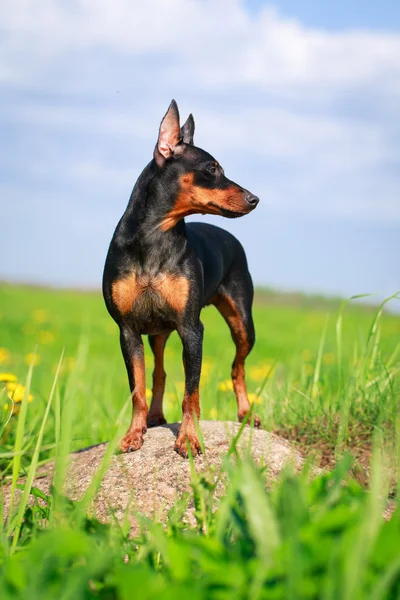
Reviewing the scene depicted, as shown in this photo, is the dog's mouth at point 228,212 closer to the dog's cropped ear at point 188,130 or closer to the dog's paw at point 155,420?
the dog's cropped ear at point 188,130

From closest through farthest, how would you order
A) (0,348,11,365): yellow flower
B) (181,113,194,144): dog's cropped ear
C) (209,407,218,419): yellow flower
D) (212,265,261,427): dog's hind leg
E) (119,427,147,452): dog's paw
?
(119,427,147,452): dog's paw < (181,113,194,144): dog's cropped ear < (212,265,261,427): dog's hind leg < (0,348,11,365): yellow flower < (209,407,218,419): yellow flower

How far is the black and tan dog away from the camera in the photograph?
4.45 m

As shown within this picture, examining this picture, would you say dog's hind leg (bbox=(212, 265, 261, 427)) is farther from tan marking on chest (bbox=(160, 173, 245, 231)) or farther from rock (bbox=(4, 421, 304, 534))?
tan marking on chest (bbox=(160, 173, 245, 231))

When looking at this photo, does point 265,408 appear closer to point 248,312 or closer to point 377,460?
point 248,312

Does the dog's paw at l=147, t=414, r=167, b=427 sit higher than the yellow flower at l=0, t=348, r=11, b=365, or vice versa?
the dog's paw at l=147, t=414, r=167, b=427

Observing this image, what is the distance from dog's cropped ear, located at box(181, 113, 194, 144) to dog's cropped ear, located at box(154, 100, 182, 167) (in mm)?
234

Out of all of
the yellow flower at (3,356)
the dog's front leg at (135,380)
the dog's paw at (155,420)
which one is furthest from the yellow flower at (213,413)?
the yellow flower at (3,356)

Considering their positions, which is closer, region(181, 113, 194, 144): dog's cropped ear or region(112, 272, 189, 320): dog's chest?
region(112, 272, 189, 320): dog's chest

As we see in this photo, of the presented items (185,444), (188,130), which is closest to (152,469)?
(185,444)

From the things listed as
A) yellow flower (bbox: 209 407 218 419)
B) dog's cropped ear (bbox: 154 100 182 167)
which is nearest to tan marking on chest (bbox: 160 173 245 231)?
dog's cropped ear (bbox: 154 100 182 167)

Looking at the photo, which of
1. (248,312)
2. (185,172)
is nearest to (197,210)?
(185,172)

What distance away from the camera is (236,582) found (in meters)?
1.65

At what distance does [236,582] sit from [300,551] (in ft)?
0.58

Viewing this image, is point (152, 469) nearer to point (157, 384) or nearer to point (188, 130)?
point (157, 384)
